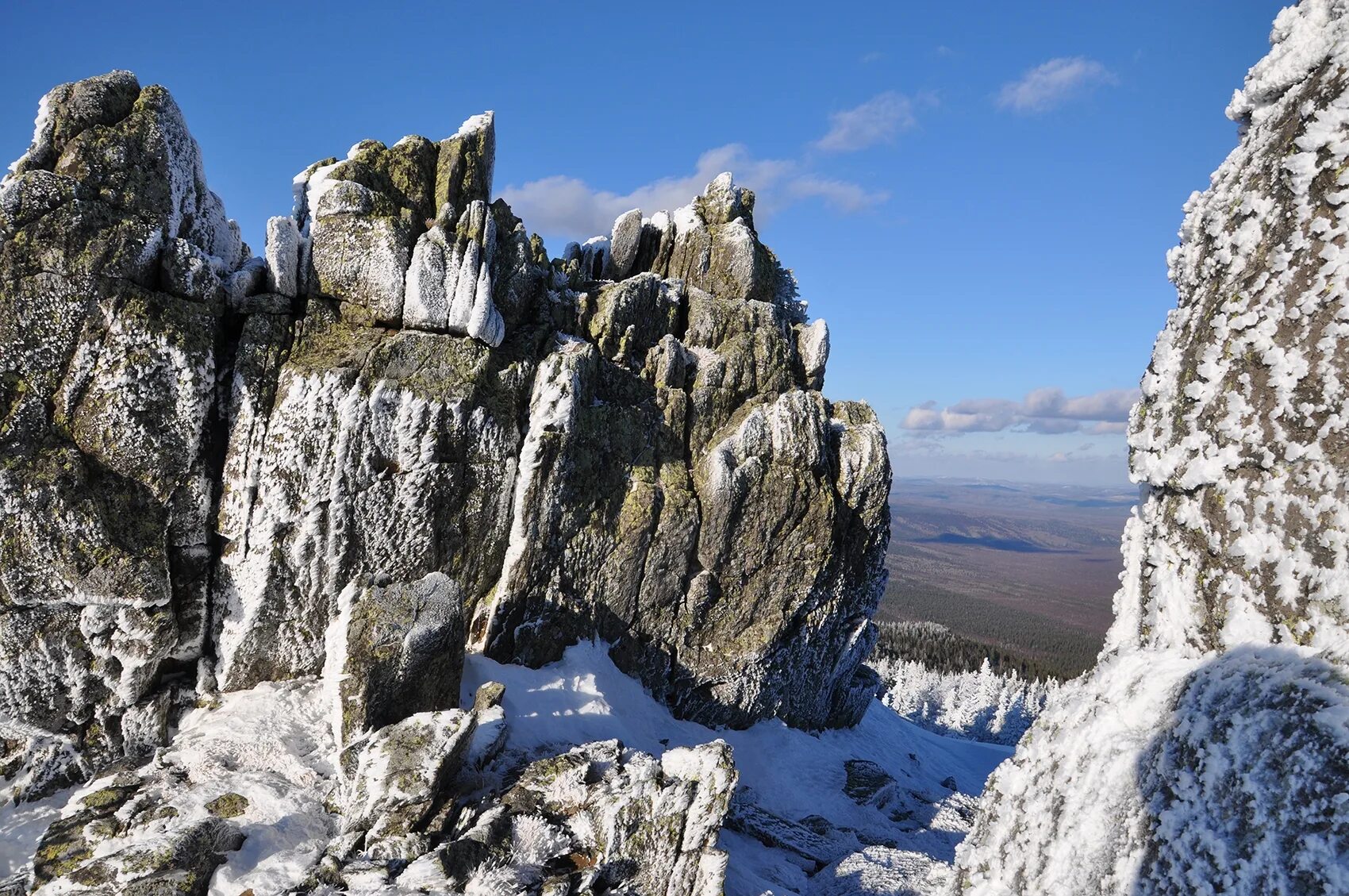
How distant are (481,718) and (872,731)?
25802 mm

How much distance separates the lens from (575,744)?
64.7 ft

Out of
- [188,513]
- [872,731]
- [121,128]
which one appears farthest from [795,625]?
[121,128]

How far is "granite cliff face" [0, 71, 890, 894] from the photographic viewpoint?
16.8 meters

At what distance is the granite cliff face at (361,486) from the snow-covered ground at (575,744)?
2.64ft

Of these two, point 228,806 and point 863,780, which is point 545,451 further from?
point 863,780

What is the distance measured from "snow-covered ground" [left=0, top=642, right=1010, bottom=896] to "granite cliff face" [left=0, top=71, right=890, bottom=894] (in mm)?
804

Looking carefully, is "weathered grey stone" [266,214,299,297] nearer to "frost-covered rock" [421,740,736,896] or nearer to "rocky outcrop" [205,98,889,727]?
"rocky outcrop" [205,98,889,727]

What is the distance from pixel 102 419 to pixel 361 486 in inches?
257

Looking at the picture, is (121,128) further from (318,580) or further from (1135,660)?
(1135,660)

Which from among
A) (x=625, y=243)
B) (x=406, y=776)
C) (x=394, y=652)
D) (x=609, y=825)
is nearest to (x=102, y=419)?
(x=394, y=652)

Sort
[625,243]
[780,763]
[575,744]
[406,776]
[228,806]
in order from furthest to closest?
[625,243]
[780,763]
[575,744]
[228,806]
[406,776]

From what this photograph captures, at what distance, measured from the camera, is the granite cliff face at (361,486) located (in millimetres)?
16828

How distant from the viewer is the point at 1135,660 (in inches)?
178

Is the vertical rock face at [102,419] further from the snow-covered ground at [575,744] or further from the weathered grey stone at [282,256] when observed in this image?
the snow-covered ground at [575,744]
